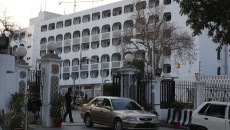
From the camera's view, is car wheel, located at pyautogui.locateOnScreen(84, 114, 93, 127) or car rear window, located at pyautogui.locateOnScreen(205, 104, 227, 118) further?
car wheel, located at pyautogui.locateOnScreen(84, 114, 93, 127)

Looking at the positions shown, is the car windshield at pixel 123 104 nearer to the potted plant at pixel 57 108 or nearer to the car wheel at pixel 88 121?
the car wheel at pixel 88 121

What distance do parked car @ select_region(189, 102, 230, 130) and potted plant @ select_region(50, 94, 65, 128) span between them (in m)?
6.96

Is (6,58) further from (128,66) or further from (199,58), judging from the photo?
(199,58)

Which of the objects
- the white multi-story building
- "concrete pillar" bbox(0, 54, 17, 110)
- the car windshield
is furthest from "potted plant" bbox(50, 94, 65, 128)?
the white multi-story building

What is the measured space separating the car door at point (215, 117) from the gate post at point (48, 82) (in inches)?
317

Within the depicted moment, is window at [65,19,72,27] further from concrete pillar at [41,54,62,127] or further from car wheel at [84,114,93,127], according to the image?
car wheel at [84,114,93,127]

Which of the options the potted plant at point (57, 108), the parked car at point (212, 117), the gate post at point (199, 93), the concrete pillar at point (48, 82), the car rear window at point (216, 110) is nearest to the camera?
the parked car at point (212, 117)

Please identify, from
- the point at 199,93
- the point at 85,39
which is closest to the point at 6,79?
the point at 199,93

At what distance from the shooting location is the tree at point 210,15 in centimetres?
1441

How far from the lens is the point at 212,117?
46.9 feet

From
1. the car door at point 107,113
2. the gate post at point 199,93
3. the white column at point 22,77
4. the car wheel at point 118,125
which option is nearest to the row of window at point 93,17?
the gate post at point 199,93

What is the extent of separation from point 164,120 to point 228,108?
10.6m

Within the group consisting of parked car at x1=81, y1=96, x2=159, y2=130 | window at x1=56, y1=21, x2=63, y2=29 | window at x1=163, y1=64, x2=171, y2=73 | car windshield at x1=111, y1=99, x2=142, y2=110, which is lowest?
parked car at x1=81, y1=96, x2=159, y2=130

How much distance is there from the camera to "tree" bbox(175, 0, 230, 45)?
1441cm
